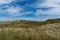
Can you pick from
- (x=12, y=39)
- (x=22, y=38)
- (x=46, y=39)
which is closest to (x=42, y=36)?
(x=46, y=39)

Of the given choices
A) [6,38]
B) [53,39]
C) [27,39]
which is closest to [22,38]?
[27,39]

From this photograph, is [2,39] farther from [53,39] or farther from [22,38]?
[53,39]

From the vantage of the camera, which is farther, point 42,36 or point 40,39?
point 42,36

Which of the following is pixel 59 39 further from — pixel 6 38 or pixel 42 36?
pixel 6 38

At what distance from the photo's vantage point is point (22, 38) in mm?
9516

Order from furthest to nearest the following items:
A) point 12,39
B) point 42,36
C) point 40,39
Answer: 1. point 42,36
2. point 40,39
3. point 12,39

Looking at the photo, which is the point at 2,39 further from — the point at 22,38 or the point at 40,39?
the point at 40,39

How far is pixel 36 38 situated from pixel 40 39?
25 cm

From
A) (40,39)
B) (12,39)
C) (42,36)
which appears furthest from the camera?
(42,36)

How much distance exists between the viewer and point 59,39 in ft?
32.4

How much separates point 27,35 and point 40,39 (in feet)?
3.13

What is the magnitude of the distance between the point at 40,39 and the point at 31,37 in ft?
1.90

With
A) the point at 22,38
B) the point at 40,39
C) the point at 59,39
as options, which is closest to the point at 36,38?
the point at 40,39

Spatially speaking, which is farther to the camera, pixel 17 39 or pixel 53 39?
pixel 53 39
